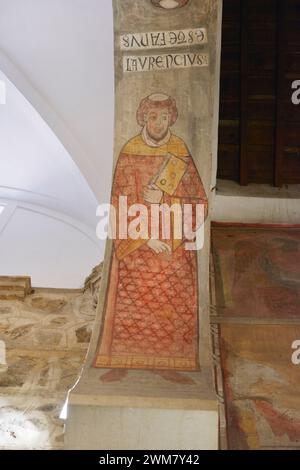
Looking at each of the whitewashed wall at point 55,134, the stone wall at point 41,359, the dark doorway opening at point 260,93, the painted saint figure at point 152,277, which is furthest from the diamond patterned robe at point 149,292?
the whitewashed wall at point 55,134

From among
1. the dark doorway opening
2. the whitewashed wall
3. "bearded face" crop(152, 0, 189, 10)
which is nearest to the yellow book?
"bearded face" crop(152, 0, 189, 10)

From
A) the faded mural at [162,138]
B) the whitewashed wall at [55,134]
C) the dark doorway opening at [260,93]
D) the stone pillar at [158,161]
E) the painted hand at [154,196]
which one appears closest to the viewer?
the stone pillar at [158,161]

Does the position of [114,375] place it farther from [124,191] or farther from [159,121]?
[159,121]

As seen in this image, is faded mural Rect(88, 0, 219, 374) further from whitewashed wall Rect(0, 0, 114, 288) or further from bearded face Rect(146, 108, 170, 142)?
whitewashed wall Rect(0, 0, 114, 288)

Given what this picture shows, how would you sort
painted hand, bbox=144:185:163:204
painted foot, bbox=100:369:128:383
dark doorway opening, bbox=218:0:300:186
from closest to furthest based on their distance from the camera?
painted foot, bbox=100:369:128:383, painted hand, bbox=144:185:163:204, dark doorway opening, bbox=218:0:300:186

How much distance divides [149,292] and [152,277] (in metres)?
0.12

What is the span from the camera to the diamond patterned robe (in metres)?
5.18

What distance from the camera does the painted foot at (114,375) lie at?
4.94 meters

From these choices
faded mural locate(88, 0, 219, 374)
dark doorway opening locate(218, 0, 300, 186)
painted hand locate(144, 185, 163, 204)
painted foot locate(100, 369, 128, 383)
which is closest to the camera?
painted foot locate(100, 369, 128, 383)

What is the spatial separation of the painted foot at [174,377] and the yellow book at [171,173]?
1410mm

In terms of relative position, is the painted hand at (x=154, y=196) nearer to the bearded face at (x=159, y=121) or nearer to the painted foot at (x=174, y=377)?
the bearded face at (x=159, y=121)

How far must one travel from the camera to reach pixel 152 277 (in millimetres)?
5523

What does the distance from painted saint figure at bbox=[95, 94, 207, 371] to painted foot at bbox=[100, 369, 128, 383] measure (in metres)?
0.05

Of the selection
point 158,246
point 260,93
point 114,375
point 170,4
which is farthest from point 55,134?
point 114,375
